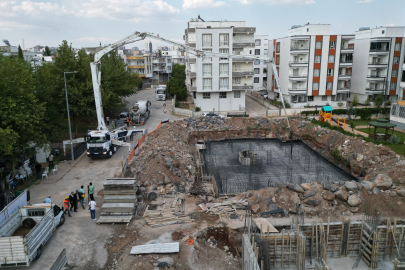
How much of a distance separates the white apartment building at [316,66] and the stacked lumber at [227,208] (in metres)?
37.2

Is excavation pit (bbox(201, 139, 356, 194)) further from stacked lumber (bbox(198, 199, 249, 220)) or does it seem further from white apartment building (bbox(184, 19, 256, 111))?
white apartment building (bbox(184, 19, 256, 111))

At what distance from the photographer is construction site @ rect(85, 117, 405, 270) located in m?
12.9

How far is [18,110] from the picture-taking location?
66.4 ft

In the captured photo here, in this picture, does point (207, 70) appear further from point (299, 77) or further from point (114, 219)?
point (114, 219)

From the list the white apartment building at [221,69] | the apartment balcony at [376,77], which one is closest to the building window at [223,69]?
the white apartment building at [221,69]

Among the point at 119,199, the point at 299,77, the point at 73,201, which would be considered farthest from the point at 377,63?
the point at 73,201

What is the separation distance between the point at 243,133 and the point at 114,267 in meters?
26.8

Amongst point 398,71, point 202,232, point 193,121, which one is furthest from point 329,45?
point 202,232

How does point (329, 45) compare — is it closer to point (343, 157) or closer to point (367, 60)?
point (367, 60)

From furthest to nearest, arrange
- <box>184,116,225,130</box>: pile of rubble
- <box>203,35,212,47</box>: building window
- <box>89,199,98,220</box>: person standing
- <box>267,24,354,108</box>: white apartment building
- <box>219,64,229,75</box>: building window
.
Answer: <box>267,24,354,108</box>: white apartment building → <box>219,64,229,75</box>: building window → <box>203,35,212,47</box>: building window → <box>184,116,225,130</box>: pile of rubble → <box>89,199,98,220</box>: person standing

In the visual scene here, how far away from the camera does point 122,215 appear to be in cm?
1634

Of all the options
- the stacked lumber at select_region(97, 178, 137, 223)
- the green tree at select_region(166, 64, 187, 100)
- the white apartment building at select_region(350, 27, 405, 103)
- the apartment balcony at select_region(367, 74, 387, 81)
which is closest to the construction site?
the stacked lumber at select_region(97, 178, 137, 223)

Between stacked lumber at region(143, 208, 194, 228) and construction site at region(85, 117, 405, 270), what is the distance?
0.05 metres

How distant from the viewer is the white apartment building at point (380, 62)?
49.2 metres
